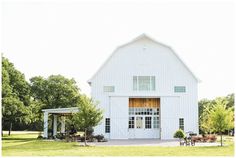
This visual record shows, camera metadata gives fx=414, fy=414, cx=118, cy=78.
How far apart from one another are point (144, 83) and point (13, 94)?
1196 cm

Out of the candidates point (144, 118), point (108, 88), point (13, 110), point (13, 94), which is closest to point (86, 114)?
point (108, 88)

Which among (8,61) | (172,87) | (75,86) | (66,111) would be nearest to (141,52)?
(172,87)

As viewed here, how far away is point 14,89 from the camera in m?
36.1

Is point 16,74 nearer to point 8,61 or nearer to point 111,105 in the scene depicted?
point 8,61

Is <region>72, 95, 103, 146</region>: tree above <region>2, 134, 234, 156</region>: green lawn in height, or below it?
above

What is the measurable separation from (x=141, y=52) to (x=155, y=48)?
103 centimetres

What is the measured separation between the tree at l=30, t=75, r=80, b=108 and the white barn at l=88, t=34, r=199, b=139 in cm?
1805

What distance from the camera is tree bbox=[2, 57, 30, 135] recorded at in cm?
3247

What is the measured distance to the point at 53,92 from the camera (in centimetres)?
4644

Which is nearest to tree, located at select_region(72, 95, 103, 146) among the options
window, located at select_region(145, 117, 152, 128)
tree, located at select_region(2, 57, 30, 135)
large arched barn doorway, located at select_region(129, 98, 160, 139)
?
large arched barn doorway, located at select_region(129, 98, 160, 139)

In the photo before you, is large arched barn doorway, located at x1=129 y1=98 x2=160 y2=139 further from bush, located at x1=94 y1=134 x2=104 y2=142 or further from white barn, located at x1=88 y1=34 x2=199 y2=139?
bush, located at x1=94 y1=134 x2=104 y2=142

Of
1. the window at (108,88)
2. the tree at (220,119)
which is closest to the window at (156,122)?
the window at (108,88)

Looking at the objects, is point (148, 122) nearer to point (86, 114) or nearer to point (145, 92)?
point (145, 92)

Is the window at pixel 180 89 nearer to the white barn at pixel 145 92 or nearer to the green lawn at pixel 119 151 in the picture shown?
A: the white barn at pixel 145 92
